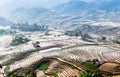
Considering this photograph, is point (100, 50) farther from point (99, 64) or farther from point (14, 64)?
point (14, 64)

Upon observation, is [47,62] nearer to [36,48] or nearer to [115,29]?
[36,48]

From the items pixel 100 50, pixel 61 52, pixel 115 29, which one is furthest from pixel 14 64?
pixel 115 29

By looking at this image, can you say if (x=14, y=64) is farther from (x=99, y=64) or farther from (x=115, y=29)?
(x=115, y=29)

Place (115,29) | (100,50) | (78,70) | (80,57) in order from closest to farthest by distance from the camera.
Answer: (78,70) → (80,57) → (100,50) → (115,29)

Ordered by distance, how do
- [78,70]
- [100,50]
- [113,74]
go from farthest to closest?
[100,50]
[78,70]
[113,74]

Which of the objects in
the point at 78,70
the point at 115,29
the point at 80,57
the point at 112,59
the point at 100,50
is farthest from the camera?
the point at 115,29

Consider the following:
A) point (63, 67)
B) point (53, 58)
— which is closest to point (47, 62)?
point (53, 58)

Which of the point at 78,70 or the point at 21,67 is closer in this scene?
the point at 78,70

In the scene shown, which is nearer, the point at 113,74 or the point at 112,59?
the point at 113,74

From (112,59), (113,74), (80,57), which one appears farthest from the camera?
(80,57)
